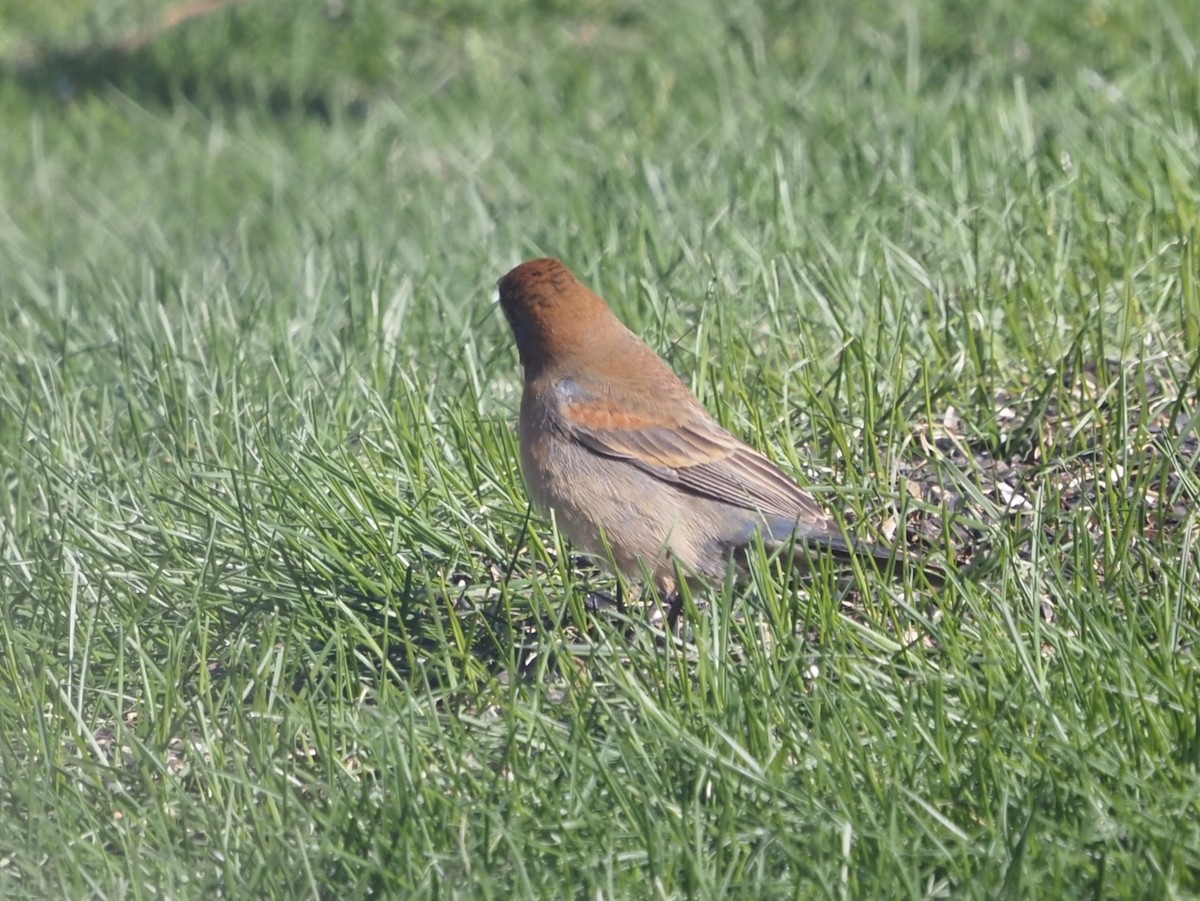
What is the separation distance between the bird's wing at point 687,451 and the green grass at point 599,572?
0.70ft

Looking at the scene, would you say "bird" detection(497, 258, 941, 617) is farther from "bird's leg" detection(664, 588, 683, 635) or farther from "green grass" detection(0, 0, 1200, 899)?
"green grass" detection(0, 0, 1200, 899)

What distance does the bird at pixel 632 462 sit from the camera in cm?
380

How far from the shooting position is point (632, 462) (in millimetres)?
4008

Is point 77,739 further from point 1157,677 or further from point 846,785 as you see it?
point 1157,677

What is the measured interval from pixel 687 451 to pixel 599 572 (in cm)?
38

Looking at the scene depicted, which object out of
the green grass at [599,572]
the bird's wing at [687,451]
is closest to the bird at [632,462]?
the bird's wing at [687,451]

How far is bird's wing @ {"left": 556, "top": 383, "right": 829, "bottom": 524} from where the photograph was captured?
3791 millimetres

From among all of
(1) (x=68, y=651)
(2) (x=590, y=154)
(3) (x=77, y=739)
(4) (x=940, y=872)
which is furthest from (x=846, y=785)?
(2) (x=590, y=154)

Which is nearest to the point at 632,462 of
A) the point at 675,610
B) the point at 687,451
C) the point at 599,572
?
the point at 687,451

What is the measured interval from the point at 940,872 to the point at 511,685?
0.86 m

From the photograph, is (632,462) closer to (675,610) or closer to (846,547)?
(675,610)

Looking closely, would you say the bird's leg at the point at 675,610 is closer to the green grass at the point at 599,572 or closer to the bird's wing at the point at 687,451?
the green grass at the point at 599,572

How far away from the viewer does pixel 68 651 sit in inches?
142

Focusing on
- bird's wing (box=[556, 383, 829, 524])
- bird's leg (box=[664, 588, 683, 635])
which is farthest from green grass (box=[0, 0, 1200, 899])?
bird's wing (box=[556, 383, 829, 524])
